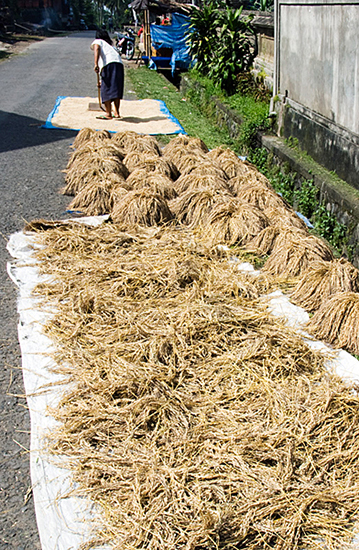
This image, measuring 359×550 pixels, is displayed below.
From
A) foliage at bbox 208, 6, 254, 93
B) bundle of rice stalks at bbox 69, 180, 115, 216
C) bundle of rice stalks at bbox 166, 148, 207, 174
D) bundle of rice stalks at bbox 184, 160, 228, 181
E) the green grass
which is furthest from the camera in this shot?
foliage at bbox 208, 6, 254, 93

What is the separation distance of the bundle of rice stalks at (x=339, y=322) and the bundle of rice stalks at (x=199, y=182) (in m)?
2.18

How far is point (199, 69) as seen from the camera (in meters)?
11.7

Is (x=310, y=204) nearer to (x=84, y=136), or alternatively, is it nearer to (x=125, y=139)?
(x=125, y=139)

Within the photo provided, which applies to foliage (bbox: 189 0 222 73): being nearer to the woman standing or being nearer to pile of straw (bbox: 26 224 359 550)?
the woman standing

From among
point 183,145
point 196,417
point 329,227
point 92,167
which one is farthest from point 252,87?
point 196,417

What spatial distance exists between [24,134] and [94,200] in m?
3.81

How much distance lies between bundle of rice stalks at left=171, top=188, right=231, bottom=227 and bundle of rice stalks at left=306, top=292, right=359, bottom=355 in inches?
67.5

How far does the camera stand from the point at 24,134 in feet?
27.5

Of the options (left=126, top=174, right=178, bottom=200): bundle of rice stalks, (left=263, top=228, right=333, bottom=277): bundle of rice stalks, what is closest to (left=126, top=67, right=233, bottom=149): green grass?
(left=126, top=174, right=178, bottom=200): bundle of rice stalks

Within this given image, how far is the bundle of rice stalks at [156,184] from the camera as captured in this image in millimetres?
5191

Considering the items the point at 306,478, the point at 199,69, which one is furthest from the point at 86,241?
the point at 199,69

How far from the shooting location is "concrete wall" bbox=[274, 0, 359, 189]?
4.68 m

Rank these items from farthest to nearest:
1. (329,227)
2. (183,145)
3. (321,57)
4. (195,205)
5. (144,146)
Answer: (183,145), (144,146), (321,57), (195,205), (329,227)

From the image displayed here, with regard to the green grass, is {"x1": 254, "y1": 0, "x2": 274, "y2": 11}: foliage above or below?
above
